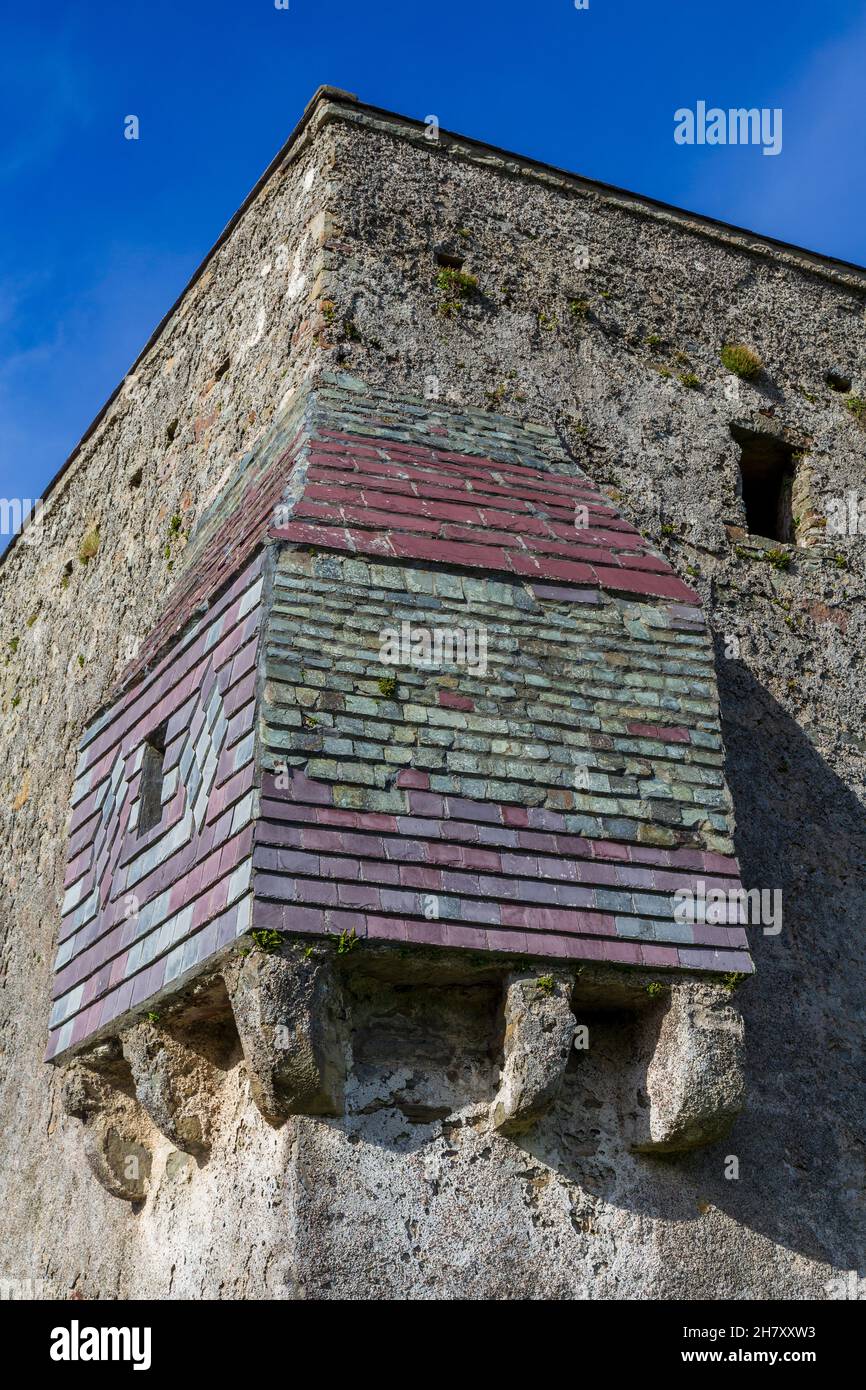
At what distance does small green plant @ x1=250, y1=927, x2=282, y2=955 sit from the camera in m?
5.24

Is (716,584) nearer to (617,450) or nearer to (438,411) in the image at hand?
(617,450)

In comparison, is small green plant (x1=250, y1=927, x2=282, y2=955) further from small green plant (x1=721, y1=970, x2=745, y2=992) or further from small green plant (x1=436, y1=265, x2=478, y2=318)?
small green plant (x1=436, y1=265, x2=478, y2=318)

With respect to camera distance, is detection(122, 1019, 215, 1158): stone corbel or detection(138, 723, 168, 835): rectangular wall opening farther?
detection(138, 723, 168, 835): rectangular wall opening

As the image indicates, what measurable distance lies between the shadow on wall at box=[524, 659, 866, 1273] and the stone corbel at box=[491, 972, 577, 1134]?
0.90ft

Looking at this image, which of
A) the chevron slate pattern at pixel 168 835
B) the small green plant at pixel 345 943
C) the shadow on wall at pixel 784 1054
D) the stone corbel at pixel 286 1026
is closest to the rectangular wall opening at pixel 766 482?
the shadow on wall at pixel 784 1054

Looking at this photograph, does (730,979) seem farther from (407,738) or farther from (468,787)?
(407,738)

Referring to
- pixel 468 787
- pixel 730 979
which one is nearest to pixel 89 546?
pixel 468 787

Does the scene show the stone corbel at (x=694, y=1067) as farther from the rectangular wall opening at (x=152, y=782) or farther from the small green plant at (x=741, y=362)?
the small green plant at (x=741, y=362)

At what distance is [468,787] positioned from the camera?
5852 mm

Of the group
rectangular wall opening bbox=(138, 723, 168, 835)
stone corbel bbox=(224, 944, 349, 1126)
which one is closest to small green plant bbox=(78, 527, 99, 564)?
rectangular wall opening bbox=(138, 723, 168, 835)

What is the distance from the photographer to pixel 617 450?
8.08 metres

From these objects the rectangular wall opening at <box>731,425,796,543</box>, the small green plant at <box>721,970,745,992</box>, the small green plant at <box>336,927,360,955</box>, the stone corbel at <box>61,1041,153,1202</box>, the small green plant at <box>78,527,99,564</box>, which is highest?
the small green plant at <box>78,527,99,564</box>

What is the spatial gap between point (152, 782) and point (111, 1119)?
150cm

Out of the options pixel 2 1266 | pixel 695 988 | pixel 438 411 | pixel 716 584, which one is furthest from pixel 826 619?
pixel 2 1266
